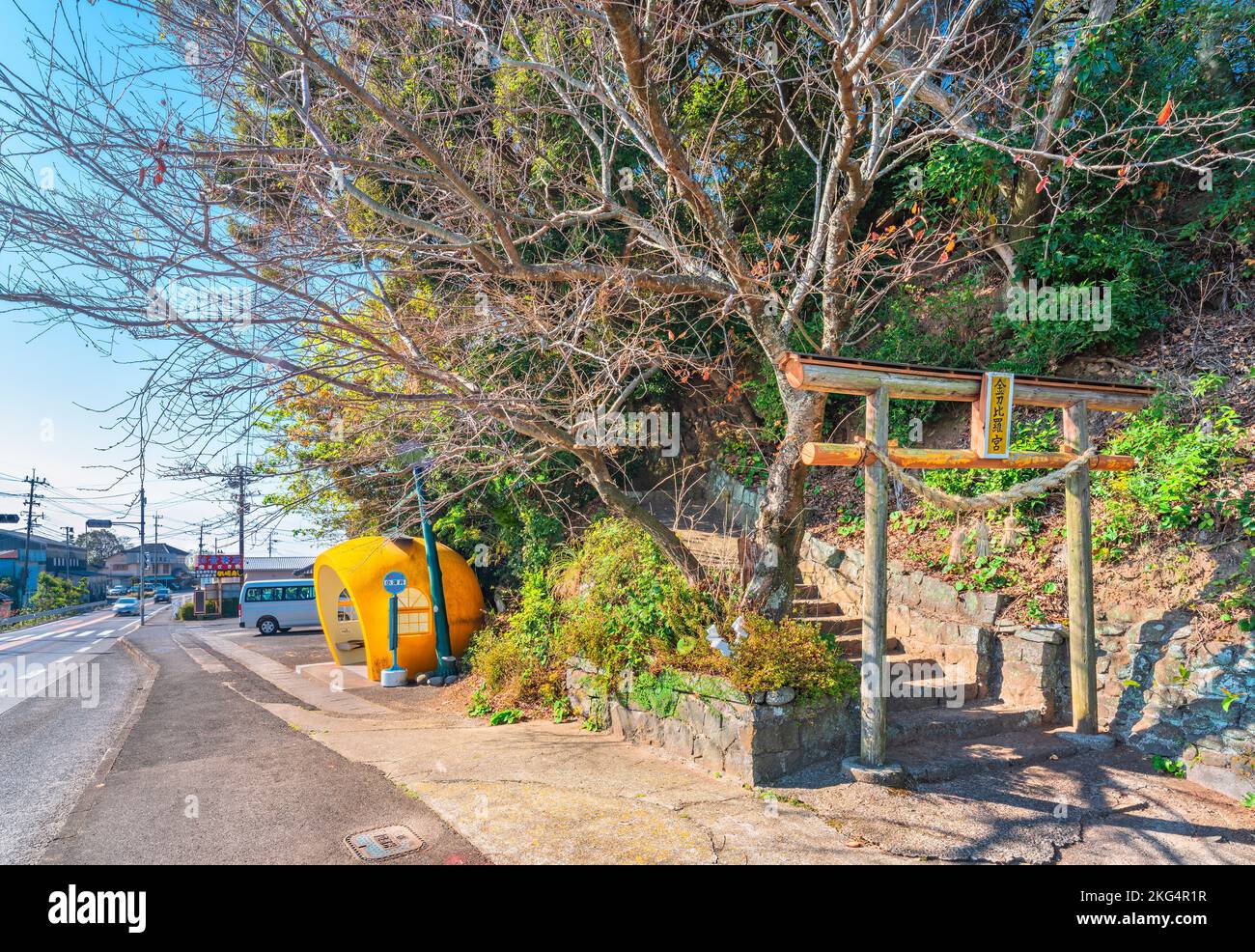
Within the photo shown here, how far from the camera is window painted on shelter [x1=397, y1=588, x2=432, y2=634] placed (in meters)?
10.9

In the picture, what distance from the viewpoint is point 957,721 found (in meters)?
5.80

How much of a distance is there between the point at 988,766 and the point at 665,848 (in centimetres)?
290

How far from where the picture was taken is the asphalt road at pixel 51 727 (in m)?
4.93

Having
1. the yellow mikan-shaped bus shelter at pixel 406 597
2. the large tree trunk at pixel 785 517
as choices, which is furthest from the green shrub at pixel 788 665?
the yellow mikan-shaped bus shelter at pixel 406 597

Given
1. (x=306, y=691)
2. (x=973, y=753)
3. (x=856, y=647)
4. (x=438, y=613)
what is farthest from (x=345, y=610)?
(x=973, y=753)

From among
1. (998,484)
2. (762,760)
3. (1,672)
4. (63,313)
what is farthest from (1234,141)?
(1,672)

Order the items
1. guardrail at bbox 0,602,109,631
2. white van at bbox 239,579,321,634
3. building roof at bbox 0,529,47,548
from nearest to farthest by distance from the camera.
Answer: white van at bbox 239,579,321,634, guardrail at bbox 0,602,109,631, building roof at bbox 0,529,47,548

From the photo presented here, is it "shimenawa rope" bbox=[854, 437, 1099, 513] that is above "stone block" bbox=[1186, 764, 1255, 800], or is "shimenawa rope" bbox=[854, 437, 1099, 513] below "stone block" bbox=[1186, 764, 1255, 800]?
above

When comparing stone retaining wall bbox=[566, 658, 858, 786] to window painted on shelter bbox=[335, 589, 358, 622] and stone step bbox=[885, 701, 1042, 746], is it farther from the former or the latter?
window painted on shelter bbox=[335, 589, 358, 622]

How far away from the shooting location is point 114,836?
4371 mm

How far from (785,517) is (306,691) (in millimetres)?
8929

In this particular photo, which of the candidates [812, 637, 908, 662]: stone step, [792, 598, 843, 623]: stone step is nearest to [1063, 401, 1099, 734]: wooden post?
[812, 637, 908, 662]: stone step

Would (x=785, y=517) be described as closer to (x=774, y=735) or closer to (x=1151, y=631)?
(x=774, y=735)

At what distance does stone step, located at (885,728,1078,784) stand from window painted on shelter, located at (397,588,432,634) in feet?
25.7
